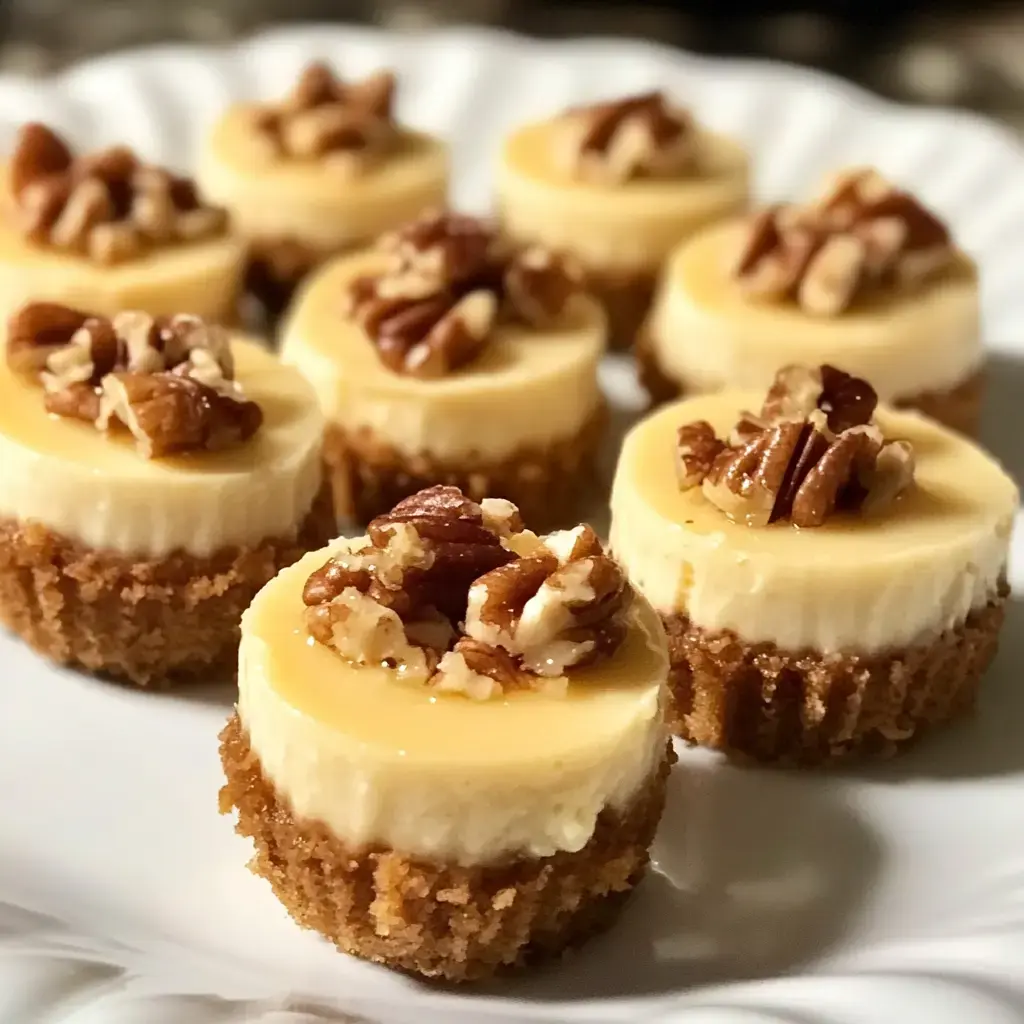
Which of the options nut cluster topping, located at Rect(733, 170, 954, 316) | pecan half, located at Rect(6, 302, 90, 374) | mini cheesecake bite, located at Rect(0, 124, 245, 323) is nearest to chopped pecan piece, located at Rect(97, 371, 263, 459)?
pecan half, located at Rect(6, 302, 90, 374)

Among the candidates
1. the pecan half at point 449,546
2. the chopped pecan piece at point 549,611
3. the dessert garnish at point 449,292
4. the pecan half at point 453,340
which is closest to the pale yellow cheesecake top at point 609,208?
the dessert garnish at point 449,292

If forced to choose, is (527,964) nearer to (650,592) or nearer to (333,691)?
(333,691)

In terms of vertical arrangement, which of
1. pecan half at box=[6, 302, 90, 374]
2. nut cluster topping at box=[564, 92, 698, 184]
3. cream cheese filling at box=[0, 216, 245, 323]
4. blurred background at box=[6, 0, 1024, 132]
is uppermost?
pecan half at box=[6, 302, 90, 374]

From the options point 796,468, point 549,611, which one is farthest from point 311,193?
point 549,611

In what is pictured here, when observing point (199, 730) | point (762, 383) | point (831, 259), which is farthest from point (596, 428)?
point (199, 730)

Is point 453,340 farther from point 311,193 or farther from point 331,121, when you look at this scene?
point 331,121

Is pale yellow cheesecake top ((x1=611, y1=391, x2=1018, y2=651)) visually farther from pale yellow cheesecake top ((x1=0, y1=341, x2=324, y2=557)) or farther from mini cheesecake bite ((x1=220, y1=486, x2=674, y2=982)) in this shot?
pale yellow cheesecake top ((x1=0, y1=341, x2=324, y2=557))
